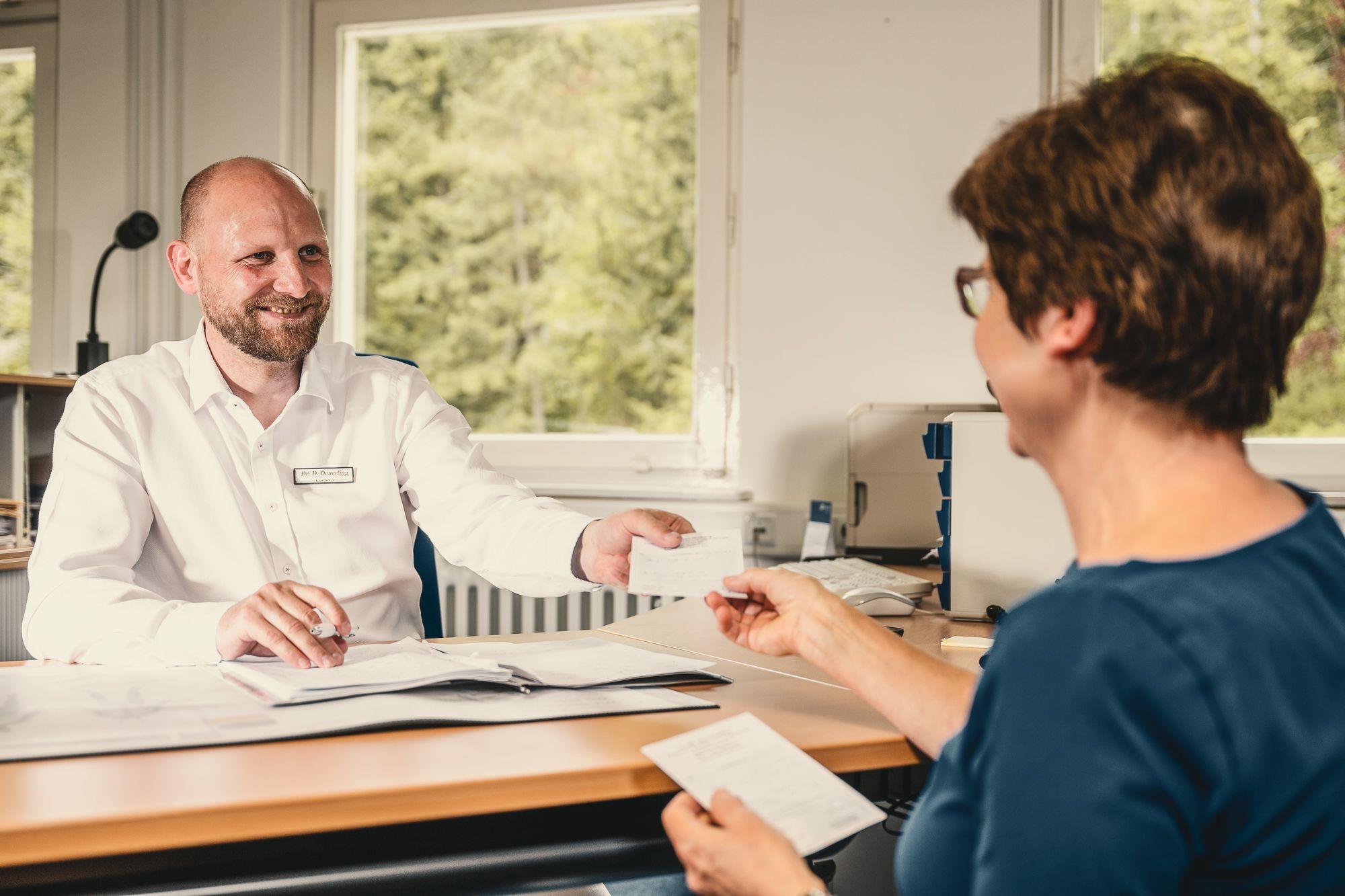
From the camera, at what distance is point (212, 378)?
1696 millimetres

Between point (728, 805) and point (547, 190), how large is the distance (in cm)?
255

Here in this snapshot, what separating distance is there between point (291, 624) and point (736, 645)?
63 centimetres

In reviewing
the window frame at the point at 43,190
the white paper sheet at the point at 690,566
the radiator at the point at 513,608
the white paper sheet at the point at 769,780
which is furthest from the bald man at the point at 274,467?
the window frame at the point at 43,190

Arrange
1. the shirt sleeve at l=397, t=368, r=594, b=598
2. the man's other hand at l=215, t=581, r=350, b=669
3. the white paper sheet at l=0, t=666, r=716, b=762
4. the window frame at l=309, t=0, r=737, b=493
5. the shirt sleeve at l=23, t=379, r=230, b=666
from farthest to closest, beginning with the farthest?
the window frame at l=309, t=0, r=737, b=493 < the shirt sleeve at l=397, t=368, r=594, b=598 < the shirt sleeve at l=23, t=379, r=230, b=666 < the man's other hand at l=215, t=581, r=350, b=669 < the white paper sheet at l=0, t=666, r=716, b=762

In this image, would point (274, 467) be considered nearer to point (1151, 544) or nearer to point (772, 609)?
point (772, 609)

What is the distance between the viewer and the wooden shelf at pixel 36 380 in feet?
8.20

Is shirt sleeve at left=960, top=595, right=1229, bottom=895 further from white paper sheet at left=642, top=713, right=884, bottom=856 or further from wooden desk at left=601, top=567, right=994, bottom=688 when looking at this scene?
wooden desk at left=601, top=567, right=994, bottom=688

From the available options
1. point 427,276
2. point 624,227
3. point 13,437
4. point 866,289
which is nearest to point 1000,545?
point 866,289

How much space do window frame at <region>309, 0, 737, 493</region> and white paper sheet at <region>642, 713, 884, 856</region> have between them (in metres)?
1.88

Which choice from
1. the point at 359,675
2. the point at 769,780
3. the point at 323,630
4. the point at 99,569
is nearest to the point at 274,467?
the point at 99,569

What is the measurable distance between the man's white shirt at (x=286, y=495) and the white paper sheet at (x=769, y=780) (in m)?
0.70

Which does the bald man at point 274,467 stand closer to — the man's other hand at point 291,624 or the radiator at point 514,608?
the man's other hand at point 291,624

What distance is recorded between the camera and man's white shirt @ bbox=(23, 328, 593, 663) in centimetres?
154

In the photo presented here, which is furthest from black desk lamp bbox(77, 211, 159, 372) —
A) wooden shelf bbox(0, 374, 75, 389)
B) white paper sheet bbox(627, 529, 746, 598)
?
white paper sheet bbox(627, 529, 746, 598)
